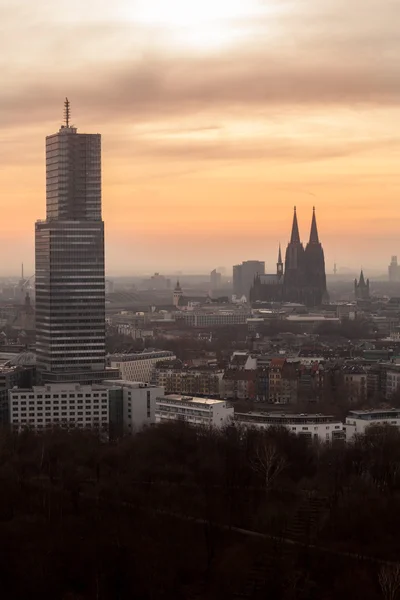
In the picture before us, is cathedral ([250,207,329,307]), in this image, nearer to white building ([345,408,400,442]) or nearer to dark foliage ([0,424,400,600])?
white building ([345,408,400,442])

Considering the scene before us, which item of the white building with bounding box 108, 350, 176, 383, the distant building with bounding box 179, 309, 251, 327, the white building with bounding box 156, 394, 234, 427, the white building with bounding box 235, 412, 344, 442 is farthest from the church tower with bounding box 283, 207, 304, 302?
the white building with bounding box 235, 412, 344, 442

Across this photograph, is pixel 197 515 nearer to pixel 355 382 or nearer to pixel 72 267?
pixel 72 267

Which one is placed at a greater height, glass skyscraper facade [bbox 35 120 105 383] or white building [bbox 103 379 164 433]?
glass skyscraper facade [bbox 35 120 105 383]

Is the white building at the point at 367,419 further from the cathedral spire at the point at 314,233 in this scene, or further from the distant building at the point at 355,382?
the cathedral spire at the point at 314,233

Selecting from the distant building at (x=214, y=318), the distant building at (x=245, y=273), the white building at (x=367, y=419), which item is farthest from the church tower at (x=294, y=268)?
the white building at (x=367, y=419)

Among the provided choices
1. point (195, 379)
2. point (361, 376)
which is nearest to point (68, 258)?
point (195, 379)

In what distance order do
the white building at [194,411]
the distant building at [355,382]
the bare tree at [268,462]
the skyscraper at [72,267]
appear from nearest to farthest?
the bare tree at [268,462], the white building at [194,411], the skyscraper at [72,267], the distant building at [355,382]

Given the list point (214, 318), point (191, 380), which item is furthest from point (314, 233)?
point (191, 380)

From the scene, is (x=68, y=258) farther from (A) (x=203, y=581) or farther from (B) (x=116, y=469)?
(A) (x=203, y=581)
